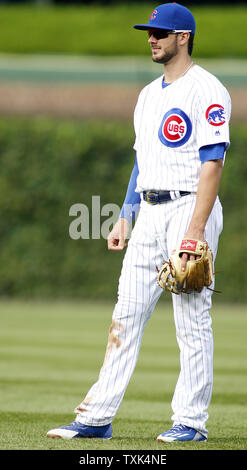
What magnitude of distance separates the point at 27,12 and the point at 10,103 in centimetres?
1500

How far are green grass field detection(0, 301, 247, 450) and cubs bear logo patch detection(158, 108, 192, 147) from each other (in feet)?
5.22

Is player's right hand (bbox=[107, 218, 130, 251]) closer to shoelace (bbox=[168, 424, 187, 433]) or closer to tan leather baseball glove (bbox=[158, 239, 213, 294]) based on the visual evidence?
tan leather baseball glove (bbox=[158, 239, 213, 294])

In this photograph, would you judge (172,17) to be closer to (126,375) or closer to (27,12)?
(126,375)

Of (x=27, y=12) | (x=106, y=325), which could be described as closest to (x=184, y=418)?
(x=106, y=325)

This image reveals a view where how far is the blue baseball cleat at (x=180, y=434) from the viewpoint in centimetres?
516

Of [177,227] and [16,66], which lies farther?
[16,66]

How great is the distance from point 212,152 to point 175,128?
26cm

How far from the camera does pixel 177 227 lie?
5203 mm

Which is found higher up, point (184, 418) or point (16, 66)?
point (16, 66)

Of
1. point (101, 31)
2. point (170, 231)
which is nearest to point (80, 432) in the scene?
point (170, 231)

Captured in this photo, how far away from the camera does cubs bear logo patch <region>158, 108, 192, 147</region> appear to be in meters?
5.14

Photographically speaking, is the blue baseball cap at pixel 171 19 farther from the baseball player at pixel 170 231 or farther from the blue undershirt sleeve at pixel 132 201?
the blue undershirt sleeve at pixel 132 201

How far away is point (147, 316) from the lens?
5340 mm

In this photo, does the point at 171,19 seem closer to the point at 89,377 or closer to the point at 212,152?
the point at 212,152
